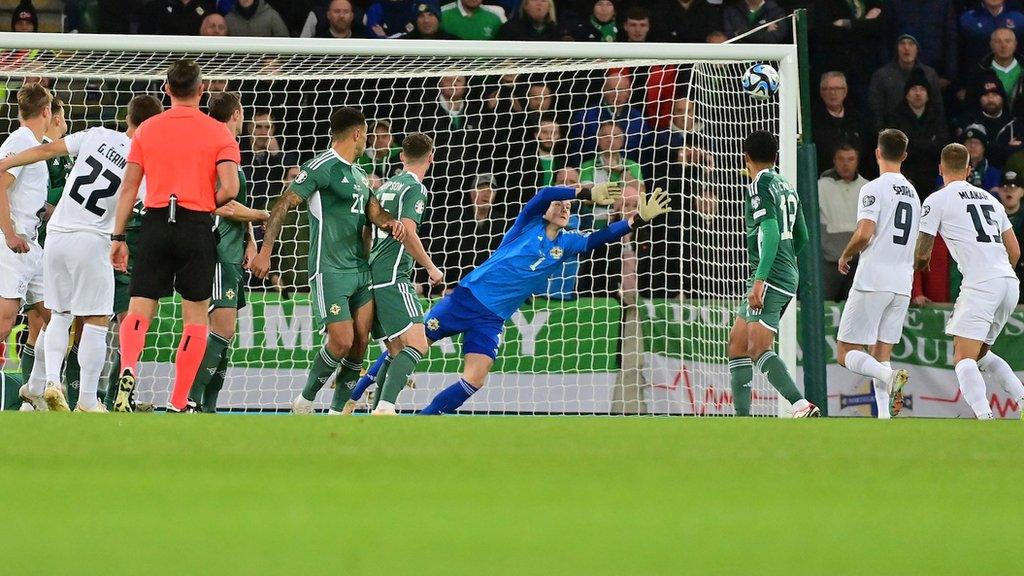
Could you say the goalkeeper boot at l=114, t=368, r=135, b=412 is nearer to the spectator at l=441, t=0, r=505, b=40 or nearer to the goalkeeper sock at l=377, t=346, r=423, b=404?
the goalkeeper sock at l=377, t=346, r=423, b=404

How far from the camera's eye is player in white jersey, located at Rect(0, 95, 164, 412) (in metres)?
6.98

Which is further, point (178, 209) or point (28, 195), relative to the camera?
point (28, 195)

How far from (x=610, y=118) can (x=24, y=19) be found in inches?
198

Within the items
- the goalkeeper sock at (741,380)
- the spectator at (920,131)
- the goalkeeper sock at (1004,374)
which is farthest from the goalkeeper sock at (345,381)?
the spectator at (920,131)

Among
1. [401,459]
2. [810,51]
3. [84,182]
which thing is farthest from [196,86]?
[810,51]

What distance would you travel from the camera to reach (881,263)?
26.7 feet

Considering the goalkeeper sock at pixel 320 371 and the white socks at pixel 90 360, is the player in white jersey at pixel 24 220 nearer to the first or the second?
the white socks at pixel 90 360

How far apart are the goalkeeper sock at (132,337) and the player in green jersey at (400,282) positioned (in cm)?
152

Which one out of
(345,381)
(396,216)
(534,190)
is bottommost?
(345,381)

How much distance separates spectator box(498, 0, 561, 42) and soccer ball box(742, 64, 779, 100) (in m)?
3.55

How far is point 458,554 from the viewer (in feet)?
10.6

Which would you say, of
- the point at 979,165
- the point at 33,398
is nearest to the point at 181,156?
the point at 33,398

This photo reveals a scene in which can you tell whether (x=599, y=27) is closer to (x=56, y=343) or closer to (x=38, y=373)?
(x=38, y=373)

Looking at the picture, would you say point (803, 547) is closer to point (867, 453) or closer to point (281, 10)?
point (867, 453)
